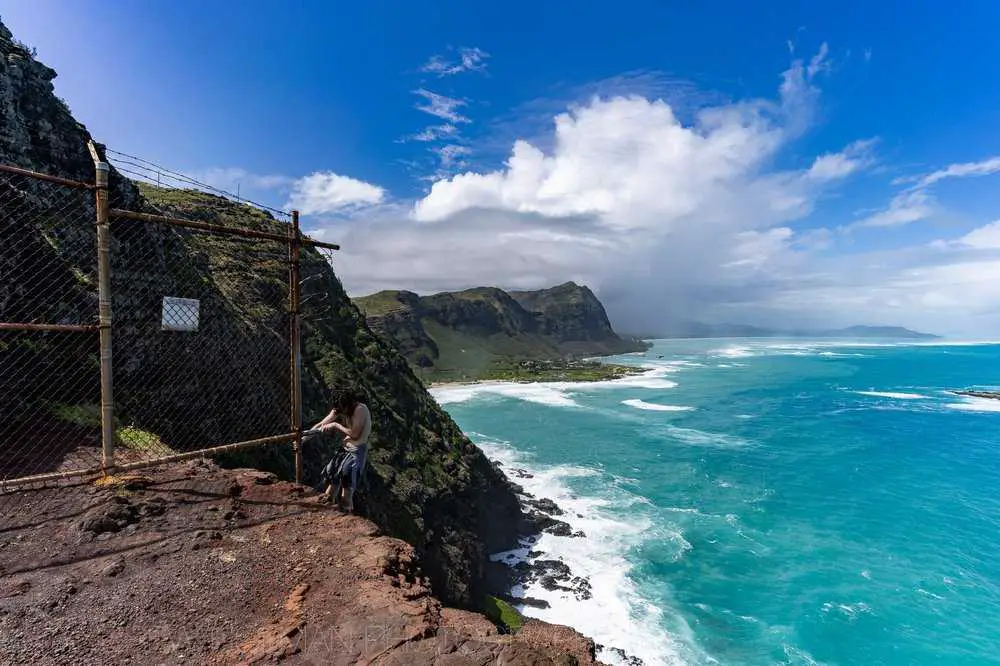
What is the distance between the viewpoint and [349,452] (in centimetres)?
906

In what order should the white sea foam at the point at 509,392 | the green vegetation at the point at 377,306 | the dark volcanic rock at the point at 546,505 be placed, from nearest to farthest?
the dark volcanic rock at the point at 546,505, the white sea foam at the point at 509,392, the green vegetation at the point at 377,306

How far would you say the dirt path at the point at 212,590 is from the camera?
5414mm

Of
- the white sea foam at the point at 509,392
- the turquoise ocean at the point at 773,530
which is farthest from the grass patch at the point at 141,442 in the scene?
the white sea foam at the point at 509,392

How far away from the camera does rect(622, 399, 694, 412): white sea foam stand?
3789 inches

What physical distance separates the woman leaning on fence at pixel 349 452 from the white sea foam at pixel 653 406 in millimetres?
94212

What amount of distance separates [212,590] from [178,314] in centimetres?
483

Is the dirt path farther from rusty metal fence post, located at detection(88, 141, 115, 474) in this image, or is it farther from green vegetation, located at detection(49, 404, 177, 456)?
green vegetation, located at detection(49, 404, 177, 456)

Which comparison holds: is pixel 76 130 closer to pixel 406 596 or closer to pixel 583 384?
pixel 406 596

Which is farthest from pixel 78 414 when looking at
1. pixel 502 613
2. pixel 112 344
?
pixel 502 613

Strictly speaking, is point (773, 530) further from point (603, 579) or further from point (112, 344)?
point (112, 344)

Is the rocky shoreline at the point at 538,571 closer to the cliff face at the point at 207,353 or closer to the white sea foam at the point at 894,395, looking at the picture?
A: the cliff face at the point at 207,353

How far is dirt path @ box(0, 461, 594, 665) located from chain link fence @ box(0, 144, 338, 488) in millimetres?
967

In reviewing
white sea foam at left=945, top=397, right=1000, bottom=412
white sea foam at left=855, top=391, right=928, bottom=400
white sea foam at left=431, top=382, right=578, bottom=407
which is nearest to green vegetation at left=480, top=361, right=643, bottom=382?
white sea foam at left=431, top=382, right=578, bottom=407

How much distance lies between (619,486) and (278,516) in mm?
47716
